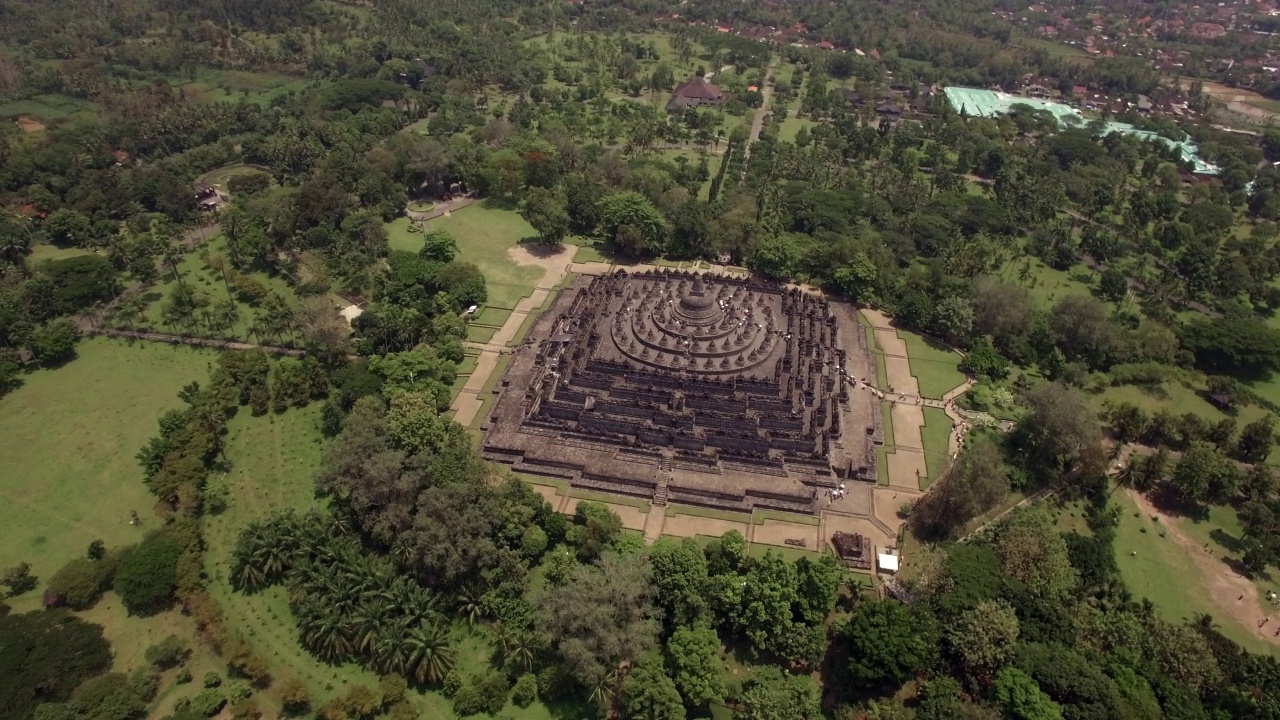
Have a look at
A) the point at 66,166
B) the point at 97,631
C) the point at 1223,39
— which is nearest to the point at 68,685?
the point at 97,631

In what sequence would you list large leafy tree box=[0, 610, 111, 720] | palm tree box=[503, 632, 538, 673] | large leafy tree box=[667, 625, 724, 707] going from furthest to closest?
palm tree box=[503, 632, 538, 673] < large leafy tree box=[0, 610, 111, 720] < large leafy tree box=[667, 625, 724, 707]

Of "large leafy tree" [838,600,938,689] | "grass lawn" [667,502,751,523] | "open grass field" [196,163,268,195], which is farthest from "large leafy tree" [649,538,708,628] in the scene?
"open grass field" [196,163,268,195]

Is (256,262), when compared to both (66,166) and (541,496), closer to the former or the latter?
(66,166)

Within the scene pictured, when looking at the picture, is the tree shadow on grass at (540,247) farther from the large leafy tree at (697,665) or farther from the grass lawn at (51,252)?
the large leafy tree at (697,665)

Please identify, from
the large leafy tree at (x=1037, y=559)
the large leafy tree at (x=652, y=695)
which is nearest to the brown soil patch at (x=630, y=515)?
the large leafy tree at (x=652, y=695)

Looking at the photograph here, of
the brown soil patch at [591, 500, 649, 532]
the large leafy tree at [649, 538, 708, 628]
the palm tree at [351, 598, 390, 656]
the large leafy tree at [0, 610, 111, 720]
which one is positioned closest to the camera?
the large leafy tree at [0, 610, 111, 720]

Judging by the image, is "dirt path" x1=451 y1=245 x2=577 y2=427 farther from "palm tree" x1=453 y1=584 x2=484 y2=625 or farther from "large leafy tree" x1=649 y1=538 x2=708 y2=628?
"large leafy tree" x1=649 y1=538 x2=708 y2=628
